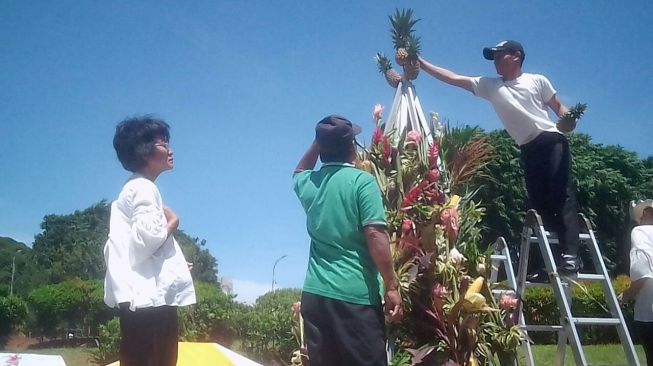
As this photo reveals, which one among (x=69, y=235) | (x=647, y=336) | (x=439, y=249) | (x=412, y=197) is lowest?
(x=647, y=336)

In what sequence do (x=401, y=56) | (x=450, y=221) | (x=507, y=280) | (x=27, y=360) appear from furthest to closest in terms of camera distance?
(x=401, y=56) < (x=507, y=280) < (x=27, y=360) < (x=450, y=221)

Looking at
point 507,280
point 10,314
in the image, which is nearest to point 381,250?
point 507,280

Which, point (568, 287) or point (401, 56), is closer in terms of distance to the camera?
point (568, 287)

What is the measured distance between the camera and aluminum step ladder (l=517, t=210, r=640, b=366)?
11.8 feet

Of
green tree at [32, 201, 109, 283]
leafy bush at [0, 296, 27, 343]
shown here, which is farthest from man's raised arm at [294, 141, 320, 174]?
green tree at [32, 201, 109, 283]

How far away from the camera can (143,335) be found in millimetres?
2820

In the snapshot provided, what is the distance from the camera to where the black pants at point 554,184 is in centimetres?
404

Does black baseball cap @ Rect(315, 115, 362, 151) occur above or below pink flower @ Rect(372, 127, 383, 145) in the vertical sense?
below

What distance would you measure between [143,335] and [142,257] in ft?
1.17

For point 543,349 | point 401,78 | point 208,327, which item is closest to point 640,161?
point 543,349

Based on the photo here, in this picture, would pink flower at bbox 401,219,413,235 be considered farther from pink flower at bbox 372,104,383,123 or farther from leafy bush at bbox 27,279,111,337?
leafy bush at bbox 27,279,111,337

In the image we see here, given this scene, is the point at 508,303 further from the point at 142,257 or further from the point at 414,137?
the point at 142,257

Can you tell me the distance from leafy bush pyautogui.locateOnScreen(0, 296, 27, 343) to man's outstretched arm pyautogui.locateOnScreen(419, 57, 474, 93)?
2042 cm

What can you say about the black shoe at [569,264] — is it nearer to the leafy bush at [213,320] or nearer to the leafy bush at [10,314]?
the leafy bush at [213,320]
